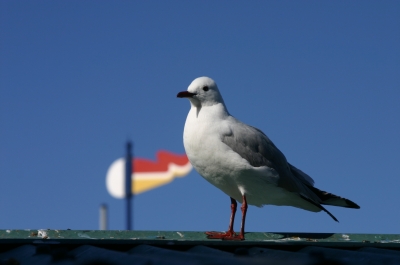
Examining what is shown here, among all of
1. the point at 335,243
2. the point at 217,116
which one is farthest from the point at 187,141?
the point at 335,243

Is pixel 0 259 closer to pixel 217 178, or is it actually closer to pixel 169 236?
pixel 169 236

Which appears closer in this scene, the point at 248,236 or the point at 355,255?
the point at 355,255

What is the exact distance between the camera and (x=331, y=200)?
27.7 feet

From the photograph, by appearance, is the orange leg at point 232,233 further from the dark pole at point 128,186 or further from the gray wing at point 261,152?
the dark pole at point 128,186

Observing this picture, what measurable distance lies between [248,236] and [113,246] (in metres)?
2.24

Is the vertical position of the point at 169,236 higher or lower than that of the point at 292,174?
lower

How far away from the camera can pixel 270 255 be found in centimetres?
494

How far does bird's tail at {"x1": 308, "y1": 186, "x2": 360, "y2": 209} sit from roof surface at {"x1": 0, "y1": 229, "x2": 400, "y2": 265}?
8.91 ft

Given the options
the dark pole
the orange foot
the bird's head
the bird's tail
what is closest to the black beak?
the bird's head

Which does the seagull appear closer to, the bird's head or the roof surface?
the bird's head

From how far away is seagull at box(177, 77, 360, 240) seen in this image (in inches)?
292

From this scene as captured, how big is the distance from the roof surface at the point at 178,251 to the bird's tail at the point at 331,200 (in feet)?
8.91

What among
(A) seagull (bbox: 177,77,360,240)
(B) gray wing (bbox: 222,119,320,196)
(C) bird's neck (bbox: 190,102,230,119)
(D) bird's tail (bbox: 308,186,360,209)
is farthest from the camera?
(D) bird's tail (bbox: 308,186,360,209)

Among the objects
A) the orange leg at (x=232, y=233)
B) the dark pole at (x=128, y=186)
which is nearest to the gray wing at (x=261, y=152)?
the orange leg at (x=232, y=233)
